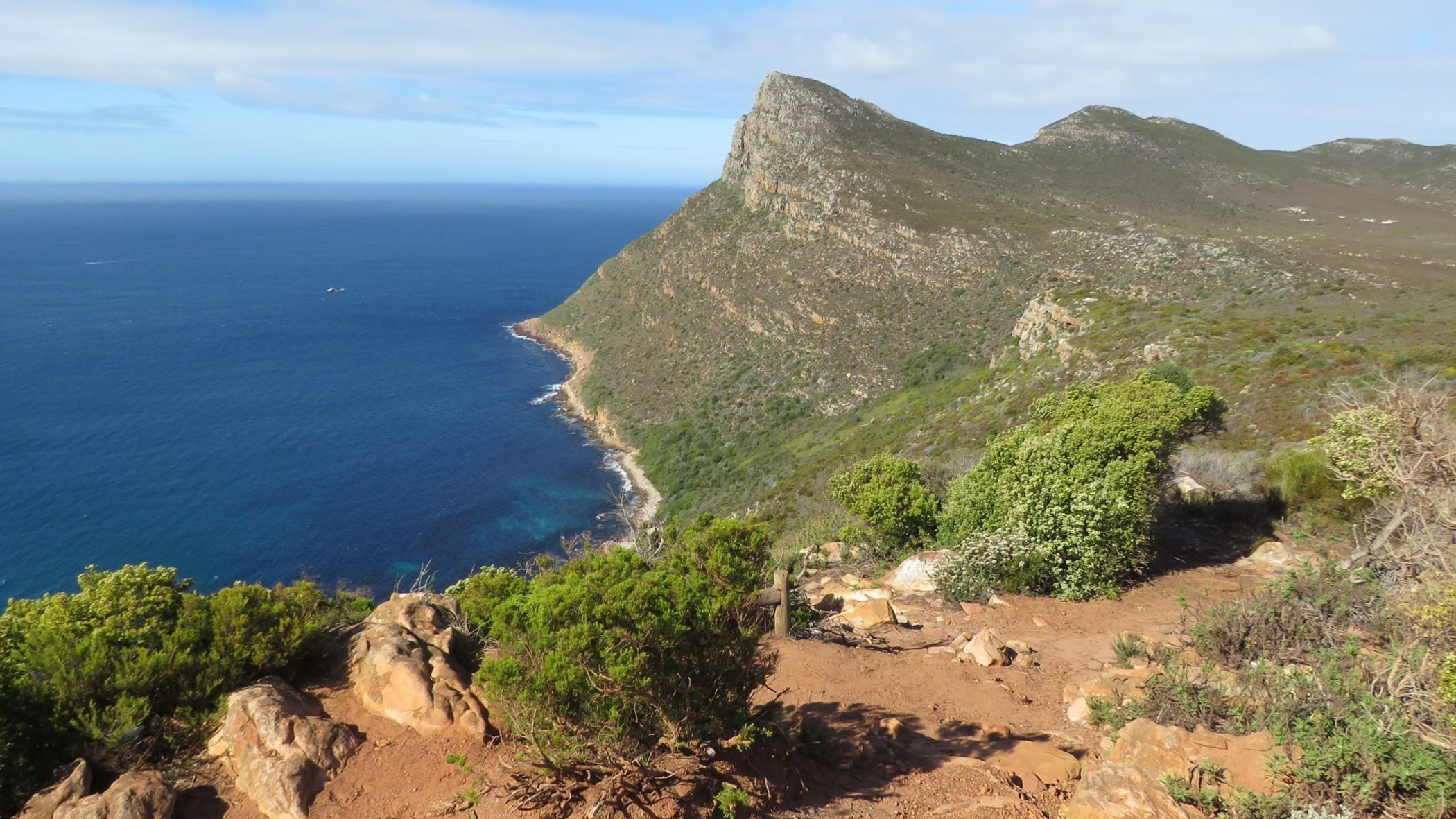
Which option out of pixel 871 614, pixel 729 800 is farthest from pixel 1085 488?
pixel 729 800

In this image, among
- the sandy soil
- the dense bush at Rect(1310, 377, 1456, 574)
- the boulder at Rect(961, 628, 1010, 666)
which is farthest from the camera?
the boulder at Rect(961, 628, 1010, 666)

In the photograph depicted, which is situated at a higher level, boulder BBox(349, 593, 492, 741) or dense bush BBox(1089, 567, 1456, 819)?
dense bush BBox(1089, 567, 1456, 819)

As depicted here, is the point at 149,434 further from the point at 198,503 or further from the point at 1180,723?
the point at 1180,723

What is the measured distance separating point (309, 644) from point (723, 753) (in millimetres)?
5257

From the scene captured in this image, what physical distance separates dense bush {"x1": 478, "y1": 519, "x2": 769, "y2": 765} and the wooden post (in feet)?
12.0

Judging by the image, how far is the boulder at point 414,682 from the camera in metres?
7.80

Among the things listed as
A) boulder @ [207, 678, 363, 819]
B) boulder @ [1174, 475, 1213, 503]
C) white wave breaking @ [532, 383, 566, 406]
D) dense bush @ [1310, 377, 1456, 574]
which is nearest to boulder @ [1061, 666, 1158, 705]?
dense bush @ [1310, 377, 1456, 574]

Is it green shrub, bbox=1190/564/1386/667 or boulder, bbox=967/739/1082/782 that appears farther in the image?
green shrub, bbox=1190/564/1386/667

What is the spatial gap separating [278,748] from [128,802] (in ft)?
3.82

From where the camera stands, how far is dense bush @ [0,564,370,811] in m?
7.05

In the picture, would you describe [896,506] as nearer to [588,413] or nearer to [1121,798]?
[1121,798]

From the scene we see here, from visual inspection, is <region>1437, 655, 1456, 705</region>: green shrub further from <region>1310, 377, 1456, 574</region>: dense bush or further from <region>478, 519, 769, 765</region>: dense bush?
<region>478, 519, 769, 765</region>: dense bush

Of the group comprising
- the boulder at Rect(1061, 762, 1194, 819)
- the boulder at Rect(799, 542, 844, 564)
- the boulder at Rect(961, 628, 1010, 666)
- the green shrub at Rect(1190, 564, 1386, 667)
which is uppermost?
the green shrub at Rect(1190, 564, 1386, 667)

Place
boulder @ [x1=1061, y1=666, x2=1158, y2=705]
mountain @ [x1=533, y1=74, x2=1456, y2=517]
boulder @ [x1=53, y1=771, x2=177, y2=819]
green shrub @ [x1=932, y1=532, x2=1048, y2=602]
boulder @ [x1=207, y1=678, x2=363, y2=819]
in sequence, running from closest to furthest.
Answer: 1. boulder @ [x1=53, y1=771, x2=177, y2=819]
2. boulder @ [x1=207, y1=678, x2=363, y2=819]
3. boulder @ [x1=1061, y1=666, x2=1158, y2=705]
4. green shrub @ [x1=932, y1=532, x2=1048, y2=602]
5. mountain @ [x1=533, y1=74, x2=1456, y2=517]
